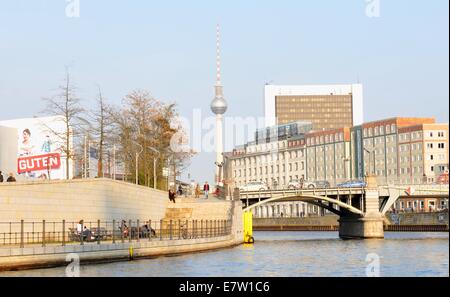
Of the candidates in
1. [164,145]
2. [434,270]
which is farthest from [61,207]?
[164,145]

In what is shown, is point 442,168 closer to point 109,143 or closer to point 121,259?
point 109,143

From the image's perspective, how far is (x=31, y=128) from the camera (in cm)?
9556

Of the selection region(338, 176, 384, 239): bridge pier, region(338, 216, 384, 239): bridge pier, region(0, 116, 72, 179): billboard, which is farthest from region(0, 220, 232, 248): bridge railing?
region(338, 176, 384, 239): bridge pier

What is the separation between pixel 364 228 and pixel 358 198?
5.06 meters

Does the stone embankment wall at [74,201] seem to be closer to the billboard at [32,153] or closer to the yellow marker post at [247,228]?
the yellow marker post at [247,228]

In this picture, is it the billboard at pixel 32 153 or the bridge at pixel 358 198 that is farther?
the bridge at pixel 358 198

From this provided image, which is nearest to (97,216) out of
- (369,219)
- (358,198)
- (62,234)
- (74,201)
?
(74,201)

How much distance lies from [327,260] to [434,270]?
11.5 m

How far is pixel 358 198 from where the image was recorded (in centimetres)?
12381

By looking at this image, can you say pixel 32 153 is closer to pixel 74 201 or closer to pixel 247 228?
pixel 247 228

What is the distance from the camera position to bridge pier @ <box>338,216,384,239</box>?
390ft

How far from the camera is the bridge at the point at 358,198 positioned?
115188mm

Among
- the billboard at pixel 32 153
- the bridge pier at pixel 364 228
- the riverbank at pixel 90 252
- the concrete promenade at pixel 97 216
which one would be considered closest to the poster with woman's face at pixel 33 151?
the billboard at pixel 32 153
